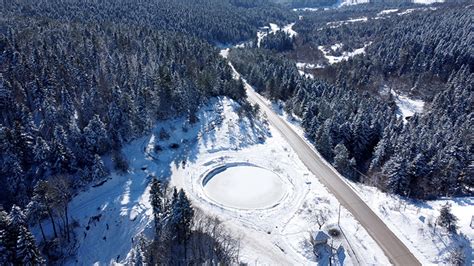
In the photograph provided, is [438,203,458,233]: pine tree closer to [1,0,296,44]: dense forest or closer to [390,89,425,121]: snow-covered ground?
[390,89,425,121]: snow-covered ground

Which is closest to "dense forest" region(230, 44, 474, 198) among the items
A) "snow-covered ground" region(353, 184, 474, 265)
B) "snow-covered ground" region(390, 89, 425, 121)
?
"snow-covered ground" region(353, 184, 474, 265)

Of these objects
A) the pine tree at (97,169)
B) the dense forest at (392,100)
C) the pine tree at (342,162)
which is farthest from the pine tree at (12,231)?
the dense forest at (392,100)

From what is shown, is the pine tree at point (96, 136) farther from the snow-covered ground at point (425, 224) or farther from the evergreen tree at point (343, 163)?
the snow-covered ground at point (425, 224)

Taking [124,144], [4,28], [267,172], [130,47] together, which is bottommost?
[267,172]

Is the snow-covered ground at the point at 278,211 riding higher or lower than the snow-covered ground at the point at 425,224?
lower

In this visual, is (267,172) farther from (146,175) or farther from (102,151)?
(102,151)

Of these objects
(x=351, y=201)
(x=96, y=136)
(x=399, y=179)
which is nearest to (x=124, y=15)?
(x=96, y=136)

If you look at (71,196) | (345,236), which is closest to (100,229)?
(71,196)

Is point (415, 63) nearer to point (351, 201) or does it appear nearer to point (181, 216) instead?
point (351, 201)
